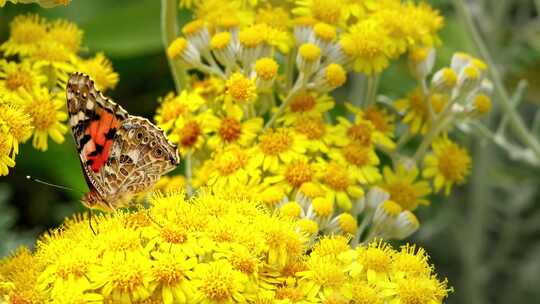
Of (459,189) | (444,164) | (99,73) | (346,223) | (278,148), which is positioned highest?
(99,73)

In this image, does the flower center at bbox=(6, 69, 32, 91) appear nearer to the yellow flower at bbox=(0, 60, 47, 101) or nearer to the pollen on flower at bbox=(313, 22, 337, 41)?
the yellow flower at bbox=(0, 60, 47, 101)

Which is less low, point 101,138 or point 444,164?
point 101,138

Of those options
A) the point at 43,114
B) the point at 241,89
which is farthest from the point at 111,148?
the point at 241,89

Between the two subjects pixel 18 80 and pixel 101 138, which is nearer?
pixel 101 138

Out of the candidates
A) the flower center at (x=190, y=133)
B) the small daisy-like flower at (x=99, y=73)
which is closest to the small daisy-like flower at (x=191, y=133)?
the flower center at (x=190, y=133)

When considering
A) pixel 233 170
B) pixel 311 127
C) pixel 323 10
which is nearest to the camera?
pixel 233 170

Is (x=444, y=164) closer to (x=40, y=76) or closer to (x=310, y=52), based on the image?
(x=310, y=52)

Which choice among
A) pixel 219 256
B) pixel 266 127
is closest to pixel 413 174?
pixel 266 127
